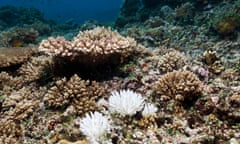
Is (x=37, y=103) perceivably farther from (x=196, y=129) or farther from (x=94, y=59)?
(x=196, y=129)

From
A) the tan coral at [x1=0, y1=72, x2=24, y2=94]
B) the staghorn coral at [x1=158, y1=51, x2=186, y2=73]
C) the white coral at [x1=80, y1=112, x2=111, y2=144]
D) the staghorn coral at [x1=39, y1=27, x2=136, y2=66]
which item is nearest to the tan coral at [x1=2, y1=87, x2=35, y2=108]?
the tan coral at [x1=0, y1=72, x2=24, y2=94]

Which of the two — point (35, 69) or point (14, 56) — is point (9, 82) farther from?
point (14, 56)

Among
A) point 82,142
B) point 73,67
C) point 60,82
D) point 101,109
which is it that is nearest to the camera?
point 82,142

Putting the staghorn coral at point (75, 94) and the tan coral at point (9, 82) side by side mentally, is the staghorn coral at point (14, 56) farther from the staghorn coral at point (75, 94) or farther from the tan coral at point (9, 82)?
the staghorn coral at point (75, 94)

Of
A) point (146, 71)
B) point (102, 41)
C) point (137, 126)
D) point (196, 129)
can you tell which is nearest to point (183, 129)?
point (196, 129)

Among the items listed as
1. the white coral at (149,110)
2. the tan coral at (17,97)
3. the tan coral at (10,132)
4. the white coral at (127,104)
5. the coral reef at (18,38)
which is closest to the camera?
the white coral at (127,104)

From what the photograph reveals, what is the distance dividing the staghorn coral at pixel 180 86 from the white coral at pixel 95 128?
1379 millimetres

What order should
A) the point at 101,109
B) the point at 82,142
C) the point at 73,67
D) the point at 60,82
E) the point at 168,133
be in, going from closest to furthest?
the point at 82,142, the point at 168,133, the point at 101,109, the point at 60,82, the point at 73,67

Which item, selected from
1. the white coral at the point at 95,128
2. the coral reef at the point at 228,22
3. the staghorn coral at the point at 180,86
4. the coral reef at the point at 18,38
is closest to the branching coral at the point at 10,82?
the white coral at the point at 95,128

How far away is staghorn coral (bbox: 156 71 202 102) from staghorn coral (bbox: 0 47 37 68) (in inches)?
165

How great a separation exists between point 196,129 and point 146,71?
2044mm

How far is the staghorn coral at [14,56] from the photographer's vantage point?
23.5ft

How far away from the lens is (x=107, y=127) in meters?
4.05

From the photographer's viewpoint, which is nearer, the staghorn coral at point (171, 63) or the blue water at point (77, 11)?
the staghorn coral at point (171, 63)
